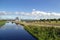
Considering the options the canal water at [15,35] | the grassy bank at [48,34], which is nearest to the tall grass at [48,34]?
the grassy bank at [48,34]

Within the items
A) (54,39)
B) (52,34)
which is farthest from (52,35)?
(54,39)

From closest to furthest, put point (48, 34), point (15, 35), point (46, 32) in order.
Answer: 1. point (48, 34)
2. point (46, 32)
3. point (15, 35)

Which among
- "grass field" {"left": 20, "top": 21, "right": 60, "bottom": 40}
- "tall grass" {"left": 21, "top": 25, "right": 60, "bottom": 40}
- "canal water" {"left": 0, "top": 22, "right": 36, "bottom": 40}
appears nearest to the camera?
"tall grass" {"left": 21, "top": 25, "right": 60, "bottom": 40}

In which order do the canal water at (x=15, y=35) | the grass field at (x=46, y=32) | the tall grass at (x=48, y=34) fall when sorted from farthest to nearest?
1. the canal water at (x=15, y=35)
2. the grass field at (x=46, y=32)
3. the tall grass at (x=48, y=34)

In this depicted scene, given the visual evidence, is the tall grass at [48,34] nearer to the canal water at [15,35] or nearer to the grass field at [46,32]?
the grass field at [46,32]

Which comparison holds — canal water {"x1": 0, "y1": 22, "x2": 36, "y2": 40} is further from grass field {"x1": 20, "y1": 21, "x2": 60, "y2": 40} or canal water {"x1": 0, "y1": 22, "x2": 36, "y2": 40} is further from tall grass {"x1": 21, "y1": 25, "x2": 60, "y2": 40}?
tall grass {"x1": 21, "y1": 25, "x2": 60, "y2": 40}

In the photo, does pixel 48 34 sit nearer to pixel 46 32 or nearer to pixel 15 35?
pixel 46 32

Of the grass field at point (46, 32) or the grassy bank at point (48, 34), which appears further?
the grass field at point (46, 32)

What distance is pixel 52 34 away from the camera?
84.9 ft

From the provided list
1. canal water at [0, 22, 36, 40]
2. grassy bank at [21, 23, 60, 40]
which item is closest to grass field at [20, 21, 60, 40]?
grassy bank at [21, 23, 60, 40]

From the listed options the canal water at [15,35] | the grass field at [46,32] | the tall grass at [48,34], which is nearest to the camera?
the tall grass at [48,34]

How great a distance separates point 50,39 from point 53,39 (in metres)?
1.00

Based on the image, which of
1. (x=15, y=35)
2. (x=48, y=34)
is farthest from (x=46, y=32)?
(x=15, y=35)

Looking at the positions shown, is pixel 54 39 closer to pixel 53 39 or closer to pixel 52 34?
pixel 53 39
